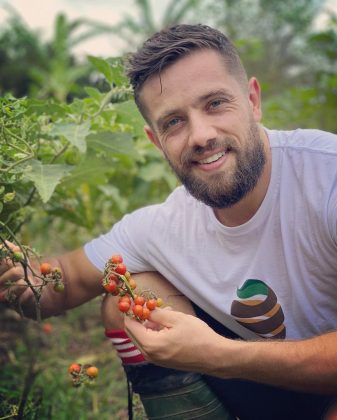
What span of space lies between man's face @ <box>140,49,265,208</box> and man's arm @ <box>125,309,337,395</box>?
1.74 feet

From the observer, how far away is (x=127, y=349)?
214 centimetres

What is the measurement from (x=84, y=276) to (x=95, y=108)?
709mm

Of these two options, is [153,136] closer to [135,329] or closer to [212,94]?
[212,94]

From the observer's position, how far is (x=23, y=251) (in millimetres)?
1856

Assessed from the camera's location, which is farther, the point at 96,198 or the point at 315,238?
the point at 96,198

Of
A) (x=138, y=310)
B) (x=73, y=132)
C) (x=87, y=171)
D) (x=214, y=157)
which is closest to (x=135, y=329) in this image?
(x=138, y=310)

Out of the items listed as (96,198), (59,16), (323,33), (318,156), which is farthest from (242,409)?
(59,16)

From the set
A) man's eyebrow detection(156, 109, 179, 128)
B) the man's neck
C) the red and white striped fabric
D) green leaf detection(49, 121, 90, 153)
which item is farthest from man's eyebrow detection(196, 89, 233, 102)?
the red and white striped fabric

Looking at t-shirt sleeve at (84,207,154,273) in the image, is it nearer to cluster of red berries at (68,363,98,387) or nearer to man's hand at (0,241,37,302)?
man's hand at (0,241,37,302)

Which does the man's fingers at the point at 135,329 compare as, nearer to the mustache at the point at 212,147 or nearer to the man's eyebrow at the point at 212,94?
the mustache at the point at 212,147

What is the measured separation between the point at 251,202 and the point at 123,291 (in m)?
0.62

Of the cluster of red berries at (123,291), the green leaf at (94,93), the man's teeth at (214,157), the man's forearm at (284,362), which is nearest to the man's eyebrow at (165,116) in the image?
the man's teeth at (214,157)

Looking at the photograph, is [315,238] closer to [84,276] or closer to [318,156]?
[318,156]

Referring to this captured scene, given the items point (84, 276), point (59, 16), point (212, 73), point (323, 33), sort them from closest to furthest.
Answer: point (212, 73), point (84, 276), point (323, 33), point (59, 16)
